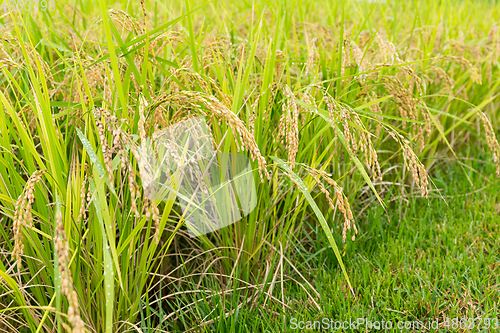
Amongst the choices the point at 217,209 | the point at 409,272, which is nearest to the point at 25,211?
the point at 217,209

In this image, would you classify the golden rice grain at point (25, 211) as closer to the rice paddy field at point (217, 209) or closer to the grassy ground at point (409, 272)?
the rice paddy field at point (217, 209)

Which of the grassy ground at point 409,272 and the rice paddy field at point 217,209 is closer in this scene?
the rice paddy field at point 217,209

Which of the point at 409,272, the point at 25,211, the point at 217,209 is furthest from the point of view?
the point at 409,272

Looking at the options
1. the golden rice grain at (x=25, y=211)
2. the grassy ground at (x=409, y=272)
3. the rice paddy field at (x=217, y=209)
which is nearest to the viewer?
the golden rice grain at (x=25, y=211)

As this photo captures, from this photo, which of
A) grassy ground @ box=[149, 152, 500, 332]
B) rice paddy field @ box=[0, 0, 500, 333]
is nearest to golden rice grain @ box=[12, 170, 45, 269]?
rice paddy field @ box=[0, 0, 500, 333]

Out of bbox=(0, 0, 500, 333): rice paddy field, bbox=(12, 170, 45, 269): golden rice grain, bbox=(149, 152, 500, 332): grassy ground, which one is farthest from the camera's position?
bbox=(149, 152, 500, 332): grassy ground

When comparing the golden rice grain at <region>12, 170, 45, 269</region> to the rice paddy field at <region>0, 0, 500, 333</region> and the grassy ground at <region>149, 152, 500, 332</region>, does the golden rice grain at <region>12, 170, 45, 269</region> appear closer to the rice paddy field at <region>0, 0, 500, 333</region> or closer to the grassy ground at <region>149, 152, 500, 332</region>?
the rice paddy field at <region>0, 0, 500, 333</region>

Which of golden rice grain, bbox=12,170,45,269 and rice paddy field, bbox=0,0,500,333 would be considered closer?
golden rice grain, bbox=12,170,45,269

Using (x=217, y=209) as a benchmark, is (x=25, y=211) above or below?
above

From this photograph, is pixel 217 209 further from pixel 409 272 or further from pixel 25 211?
pixel 409 272

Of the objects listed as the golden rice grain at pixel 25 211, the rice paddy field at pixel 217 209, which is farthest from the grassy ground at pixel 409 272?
the golden rice grain at pixel 25 211

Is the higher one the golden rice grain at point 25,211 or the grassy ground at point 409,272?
the golden rice grain at point 25,211

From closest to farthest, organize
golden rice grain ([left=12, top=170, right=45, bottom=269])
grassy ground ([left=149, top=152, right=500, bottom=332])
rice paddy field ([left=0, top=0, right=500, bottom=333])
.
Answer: golden rice grain ([left=12, top=170, right=45, bottom=269]), rice paddy field ([left=0, top=0, right=500, bottom=333]), grassy ground ([left=149, top=152, right=500, bottom=332])

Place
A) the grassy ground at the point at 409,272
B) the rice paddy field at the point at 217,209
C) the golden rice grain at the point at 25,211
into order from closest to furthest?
the golden rice grain at the point at 25,211
the rice paddy field at the point at 217,209
the grassy ground at the point at 409,272
